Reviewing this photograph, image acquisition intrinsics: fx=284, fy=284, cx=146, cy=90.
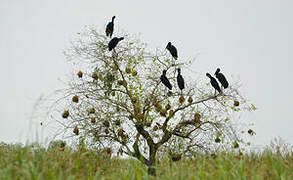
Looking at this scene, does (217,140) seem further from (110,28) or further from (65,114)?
(110,28)

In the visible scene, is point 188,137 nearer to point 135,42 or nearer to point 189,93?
point 189,93

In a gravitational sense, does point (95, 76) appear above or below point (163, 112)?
above

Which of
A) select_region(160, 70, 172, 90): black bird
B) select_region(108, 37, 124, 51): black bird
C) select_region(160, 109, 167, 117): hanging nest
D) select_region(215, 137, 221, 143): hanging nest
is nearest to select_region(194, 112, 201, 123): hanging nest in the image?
select_region(215, 137, 221, 143): hanging nest

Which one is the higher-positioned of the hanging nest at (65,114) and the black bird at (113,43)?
the black bird at (113,43)

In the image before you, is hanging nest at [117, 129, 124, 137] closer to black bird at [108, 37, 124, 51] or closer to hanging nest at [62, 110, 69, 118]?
hanging nest at [62, 110, 69, 118]

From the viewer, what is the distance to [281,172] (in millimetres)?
5215

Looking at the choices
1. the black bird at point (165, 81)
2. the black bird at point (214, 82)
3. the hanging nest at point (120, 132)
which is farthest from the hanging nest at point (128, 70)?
the black bird at point (214, 82)

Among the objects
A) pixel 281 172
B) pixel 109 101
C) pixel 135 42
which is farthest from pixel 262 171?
pixel 135 42

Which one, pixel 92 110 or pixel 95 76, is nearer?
pixel 92 110

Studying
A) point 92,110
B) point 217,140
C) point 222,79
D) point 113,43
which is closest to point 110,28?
point 113,43

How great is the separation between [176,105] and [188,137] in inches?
39.2

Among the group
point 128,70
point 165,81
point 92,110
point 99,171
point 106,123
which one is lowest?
point 99,171

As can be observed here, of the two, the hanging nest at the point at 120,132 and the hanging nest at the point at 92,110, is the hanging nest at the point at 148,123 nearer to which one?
the hanging nest at the point at 120,132

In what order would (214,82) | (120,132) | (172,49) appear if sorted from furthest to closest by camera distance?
(172,49), (214,82), (120,132)
